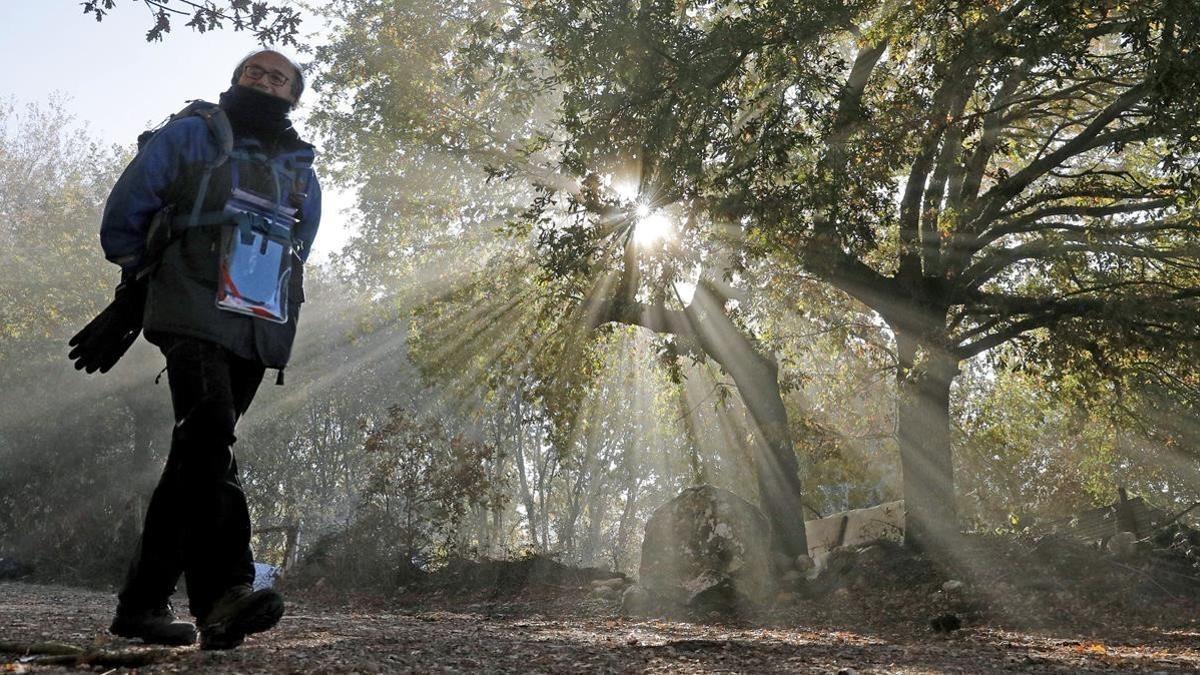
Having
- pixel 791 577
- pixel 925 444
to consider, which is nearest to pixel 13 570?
pixel 791 577

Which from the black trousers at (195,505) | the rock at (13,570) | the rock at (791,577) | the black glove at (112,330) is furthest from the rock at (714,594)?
the rock at (13,570)

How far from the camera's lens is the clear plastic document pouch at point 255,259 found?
11.3ft

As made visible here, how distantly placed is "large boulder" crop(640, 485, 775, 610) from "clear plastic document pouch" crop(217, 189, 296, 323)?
7456 mm

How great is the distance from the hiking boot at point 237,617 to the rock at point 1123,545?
9986 mm

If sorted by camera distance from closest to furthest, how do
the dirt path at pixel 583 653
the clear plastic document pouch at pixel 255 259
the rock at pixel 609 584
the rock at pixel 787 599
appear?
1. the dirt path at pixel 583 653
2. the clear plastic document pouch at pixel 255 259
3. the rock at pixel 787 599
4. the rock at pixel 609 584

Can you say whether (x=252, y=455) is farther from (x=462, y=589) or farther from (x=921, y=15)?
(x=921, y=15)

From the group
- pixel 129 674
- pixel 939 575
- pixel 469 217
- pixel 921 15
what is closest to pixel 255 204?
pixel 129 674

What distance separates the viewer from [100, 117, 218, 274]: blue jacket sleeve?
340cm

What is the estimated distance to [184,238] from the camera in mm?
3459

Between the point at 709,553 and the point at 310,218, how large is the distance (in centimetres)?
780

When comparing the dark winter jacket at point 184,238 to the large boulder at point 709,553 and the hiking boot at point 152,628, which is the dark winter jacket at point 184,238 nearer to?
the hiking boot at point 152,628

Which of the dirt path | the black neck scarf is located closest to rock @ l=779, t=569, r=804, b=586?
the dirt path

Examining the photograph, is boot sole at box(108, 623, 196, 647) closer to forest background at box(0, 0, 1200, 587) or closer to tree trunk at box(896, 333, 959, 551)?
→ forest background at box(0, 0, 1200, 587)

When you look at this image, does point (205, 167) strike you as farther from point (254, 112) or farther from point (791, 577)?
point (791, 577)
